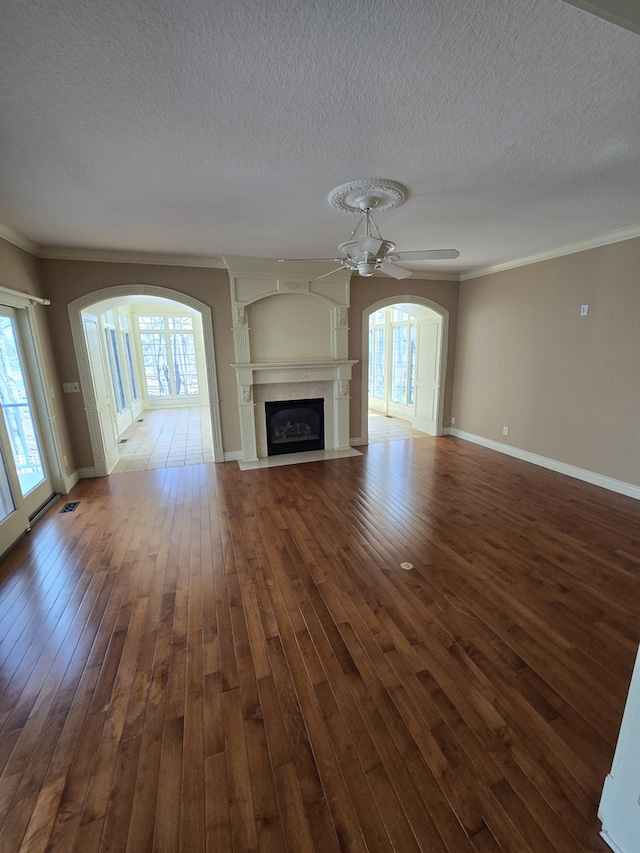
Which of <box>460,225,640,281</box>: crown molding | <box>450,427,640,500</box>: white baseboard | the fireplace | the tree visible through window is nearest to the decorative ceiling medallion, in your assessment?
<box>460,225,640,281</box>: crown molding

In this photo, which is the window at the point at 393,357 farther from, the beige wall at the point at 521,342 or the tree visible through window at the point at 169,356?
the tree visible through window at the point at 169,356

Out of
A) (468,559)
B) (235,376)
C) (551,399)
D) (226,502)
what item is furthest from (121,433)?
(551,399)

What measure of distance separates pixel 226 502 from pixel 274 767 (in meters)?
2.72

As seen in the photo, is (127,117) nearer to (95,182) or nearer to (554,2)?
(95,182)

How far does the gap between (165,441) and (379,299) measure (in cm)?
461

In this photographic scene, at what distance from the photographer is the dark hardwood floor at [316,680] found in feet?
4.26

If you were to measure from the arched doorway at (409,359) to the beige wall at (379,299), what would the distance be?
81mm

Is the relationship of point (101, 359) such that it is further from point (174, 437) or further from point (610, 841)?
point (610, 841)

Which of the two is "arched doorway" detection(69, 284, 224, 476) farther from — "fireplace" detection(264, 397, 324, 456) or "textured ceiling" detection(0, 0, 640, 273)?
"textured ceiling" detection(0, 0, 640, 273)

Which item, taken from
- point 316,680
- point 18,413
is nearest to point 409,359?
point 18,413

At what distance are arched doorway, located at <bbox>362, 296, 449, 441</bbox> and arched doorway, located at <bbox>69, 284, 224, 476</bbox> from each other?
2481 millimetres

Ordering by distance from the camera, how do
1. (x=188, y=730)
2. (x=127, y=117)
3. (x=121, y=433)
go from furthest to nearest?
(x=121, y=433) < (x=127, y=117) < (x=188, y=730)

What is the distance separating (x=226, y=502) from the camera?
13.0 ft

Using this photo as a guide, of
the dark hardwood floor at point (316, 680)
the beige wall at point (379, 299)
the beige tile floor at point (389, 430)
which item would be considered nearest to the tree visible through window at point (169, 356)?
the beige tile floor at point (389, 430)
